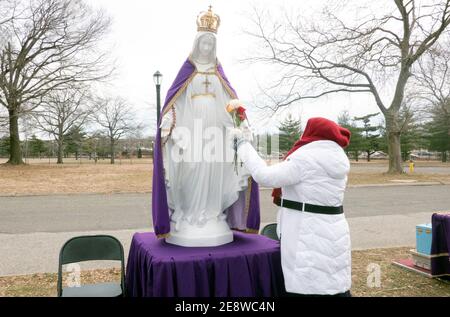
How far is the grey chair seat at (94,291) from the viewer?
11.1ft

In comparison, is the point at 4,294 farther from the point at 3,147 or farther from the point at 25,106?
the point at 3,147

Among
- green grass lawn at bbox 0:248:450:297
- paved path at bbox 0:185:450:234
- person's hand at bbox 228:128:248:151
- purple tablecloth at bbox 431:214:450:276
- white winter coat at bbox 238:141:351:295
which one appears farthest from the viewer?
paved path at bbox 0:185:450:234

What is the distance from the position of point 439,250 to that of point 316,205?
129 inches

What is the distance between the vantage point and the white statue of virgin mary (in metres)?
3.41

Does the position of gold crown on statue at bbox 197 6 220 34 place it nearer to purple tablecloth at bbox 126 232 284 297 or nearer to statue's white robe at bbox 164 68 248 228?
statue's white robe at bbox 164 68 248 228

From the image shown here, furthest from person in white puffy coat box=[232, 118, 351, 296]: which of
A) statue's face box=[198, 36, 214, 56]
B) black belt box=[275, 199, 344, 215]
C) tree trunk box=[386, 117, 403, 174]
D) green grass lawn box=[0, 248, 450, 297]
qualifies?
tree trunk box=[386, 117, 403, 174]

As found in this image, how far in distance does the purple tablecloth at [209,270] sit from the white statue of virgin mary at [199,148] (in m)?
0.24

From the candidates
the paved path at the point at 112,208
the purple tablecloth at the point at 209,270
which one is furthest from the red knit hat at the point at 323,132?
the paved path at the point at 112,208

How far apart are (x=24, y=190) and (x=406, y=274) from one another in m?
13.9

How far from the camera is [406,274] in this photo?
5230mm

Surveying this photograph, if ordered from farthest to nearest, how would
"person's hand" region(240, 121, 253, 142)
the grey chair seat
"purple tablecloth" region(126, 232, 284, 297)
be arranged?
the grey chair seat → "person's hand" region(240, 121, 253, 142) → "purple tablecloth" region(126, 232, 284, 297)

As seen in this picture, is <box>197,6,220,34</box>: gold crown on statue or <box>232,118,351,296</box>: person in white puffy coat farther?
<box>197,6,220,34</box>: gold crown on statue

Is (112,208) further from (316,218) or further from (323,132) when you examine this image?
(323,132)

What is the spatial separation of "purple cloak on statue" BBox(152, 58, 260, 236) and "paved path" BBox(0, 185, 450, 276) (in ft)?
9.65
